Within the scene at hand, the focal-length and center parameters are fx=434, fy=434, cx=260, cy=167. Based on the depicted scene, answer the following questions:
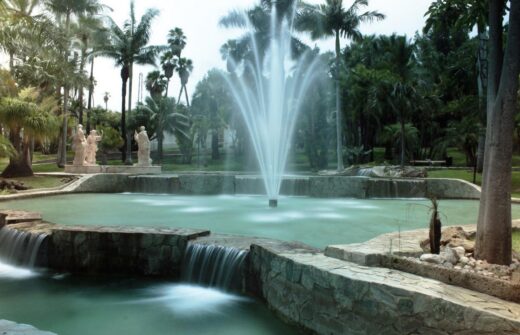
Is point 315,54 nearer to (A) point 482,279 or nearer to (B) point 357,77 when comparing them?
(B) point 357,77

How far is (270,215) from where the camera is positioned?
39.4 feet

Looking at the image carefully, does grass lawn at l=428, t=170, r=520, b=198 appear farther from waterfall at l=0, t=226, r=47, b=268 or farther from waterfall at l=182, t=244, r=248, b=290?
waterfall at l=0, t=226, r=47, b=268

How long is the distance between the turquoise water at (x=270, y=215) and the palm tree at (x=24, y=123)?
A: 8.14 m

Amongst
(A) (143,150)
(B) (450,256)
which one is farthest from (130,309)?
(A) (143,150)

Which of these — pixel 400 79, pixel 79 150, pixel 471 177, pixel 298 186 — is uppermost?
pixel 400 79

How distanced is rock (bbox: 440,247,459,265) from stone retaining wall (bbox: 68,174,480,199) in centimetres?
1206

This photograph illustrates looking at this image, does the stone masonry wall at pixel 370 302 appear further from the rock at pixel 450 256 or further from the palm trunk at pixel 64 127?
the palm trunk at pixel 64 127

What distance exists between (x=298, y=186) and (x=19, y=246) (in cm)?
1181

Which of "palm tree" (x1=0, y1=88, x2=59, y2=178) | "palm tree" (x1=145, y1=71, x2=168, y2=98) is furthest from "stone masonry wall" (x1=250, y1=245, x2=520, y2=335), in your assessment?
"palm tree" (x1=145, y1=71, x2=168, y2=98)

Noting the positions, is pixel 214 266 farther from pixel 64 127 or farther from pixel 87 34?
pixel 87 34

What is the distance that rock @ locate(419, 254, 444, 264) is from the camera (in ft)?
15.5

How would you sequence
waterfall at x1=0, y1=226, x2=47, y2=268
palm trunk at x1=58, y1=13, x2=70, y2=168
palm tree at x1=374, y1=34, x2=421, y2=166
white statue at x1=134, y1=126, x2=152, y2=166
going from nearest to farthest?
1. waterfall at x1=0, y1=226, x2=47, y2=268
2. white statue at x1=134, y1=126, x2=152, y2=166
3. palm trunk at x1=58, y1=13, x2=70, y2=168
4. palm tree at x1=374, y1=34, x2=421, y2=166

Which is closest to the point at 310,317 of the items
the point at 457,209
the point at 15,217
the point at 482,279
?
the point at 482,279

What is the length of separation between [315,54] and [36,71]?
2130 cm
